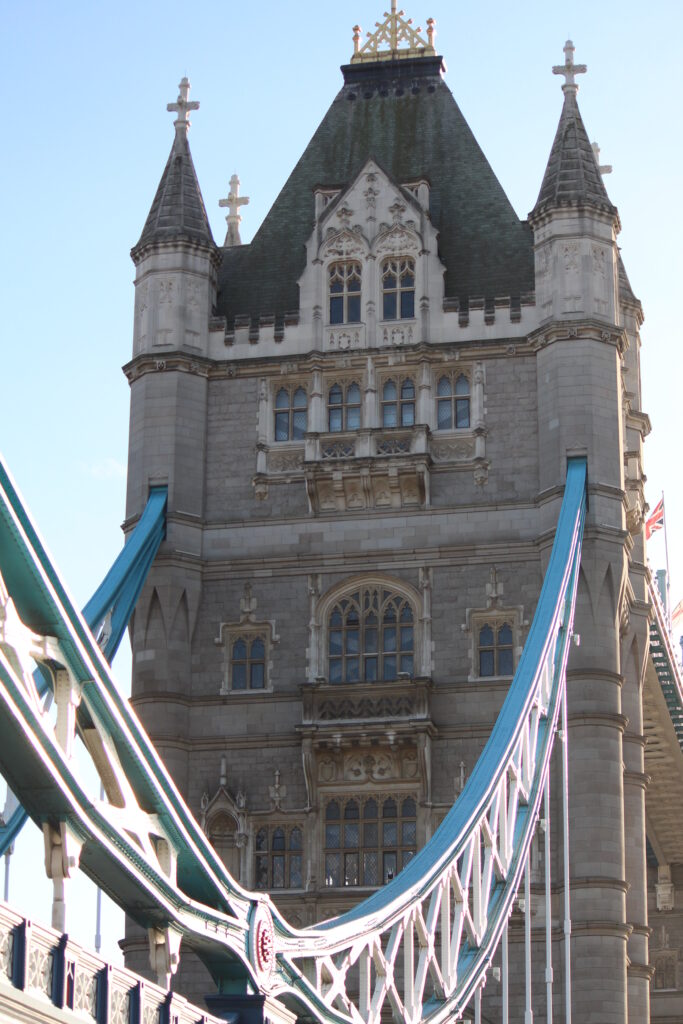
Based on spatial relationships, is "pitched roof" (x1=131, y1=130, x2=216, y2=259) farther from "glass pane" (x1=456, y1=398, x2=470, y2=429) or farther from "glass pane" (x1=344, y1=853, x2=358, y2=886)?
"glass pane" (x1=344, y1=853, x2=358, y2=886)

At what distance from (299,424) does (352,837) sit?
8924mm

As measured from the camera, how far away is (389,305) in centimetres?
4744

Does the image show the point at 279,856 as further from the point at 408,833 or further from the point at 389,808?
the point at 408,833

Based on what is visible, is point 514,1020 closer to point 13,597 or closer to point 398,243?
point 398,243

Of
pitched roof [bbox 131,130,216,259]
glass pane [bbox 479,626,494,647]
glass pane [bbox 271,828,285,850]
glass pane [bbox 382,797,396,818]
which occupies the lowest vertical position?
glass pane [bbox 271,828,285,850]

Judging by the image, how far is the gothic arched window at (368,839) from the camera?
4312 centimetres


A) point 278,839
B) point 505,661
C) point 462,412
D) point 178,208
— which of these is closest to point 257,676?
point 278,839

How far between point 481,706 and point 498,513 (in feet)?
13.4

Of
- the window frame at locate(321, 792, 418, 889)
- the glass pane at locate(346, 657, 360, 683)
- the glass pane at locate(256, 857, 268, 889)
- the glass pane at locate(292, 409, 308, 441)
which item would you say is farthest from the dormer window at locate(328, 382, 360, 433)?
the glass pane at locate(256, 857, 268, 889)

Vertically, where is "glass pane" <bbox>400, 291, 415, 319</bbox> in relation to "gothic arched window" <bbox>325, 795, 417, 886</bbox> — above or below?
above

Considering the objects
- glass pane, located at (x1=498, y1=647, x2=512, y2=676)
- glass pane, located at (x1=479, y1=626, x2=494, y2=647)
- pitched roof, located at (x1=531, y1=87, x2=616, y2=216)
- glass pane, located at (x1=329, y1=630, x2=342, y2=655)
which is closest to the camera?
→ glass pane, located at (x1=498, y1=647, x2=512, y2=676)

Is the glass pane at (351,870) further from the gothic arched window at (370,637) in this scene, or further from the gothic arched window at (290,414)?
the gothic arched window at (290,414)

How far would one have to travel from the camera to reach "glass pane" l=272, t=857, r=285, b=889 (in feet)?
142

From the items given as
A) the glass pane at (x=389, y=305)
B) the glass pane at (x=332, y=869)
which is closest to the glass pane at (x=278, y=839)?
the glass pane at (x=332, y=869)
